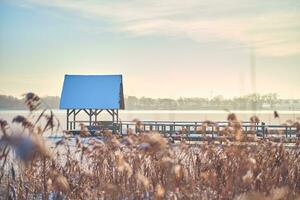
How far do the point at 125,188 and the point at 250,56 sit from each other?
1041 mm

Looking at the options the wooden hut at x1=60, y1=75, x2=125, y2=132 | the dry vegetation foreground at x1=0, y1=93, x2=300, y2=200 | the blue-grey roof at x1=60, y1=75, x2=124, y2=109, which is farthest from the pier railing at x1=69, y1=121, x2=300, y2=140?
the blue-grey roof at x1=60, y1=75, x2=124, y2=109

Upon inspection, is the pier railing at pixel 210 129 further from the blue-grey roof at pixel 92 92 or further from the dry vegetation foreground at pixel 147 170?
the blue-grey roof at pixel 92 92

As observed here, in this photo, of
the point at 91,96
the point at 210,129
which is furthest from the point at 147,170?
the point at 91,96

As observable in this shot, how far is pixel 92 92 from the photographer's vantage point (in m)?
14.8

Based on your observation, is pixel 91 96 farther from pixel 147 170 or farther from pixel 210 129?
pixel 147 170

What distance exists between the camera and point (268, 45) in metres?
3.94

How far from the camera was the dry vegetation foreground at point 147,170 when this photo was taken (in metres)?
1.55

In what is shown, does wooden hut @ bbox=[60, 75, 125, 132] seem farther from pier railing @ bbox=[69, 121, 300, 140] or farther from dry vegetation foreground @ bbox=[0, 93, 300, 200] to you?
dry vegetation foreground @ bbox=[0, 93, 300, 200]

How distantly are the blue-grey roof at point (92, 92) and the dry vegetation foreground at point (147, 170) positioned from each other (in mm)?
11050

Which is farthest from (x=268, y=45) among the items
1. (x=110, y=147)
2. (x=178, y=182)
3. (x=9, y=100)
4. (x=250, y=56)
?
→ (x=178, y=182)

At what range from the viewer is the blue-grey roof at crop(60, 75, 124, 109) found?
14.2m

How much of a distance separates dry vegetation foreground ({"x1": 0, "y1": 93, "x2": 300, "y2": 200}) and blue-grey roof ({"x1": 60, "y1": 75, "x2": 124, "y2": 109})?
11050mm

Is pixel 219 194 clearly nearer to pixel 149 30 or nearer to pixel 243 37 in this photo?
pixel 243 37

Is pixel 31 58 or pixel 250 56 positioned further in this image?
pixel 31 58
